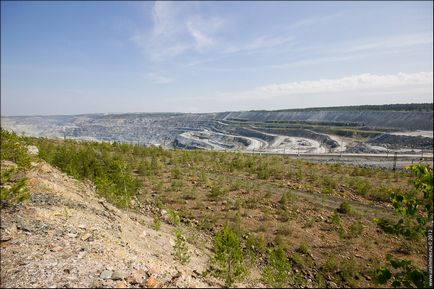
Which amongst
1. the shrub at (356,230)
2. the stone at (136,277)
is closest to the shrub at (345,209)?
the shrub at (356,230)

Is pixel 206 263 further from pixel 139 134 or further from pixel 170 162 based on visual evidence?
pixel 139 134

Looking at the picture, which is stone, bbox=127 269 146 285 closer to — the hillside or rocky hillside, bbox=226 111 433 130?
the hillside

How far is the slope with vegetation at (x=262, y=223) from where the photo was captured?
24.0 feet

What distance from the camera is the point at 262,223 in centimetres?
1212

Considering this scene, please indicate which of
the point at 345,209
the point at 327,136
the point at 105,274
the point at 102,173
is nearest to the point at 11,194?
the point at 105,274

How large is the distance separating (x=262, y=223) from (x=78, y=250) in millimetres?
8058

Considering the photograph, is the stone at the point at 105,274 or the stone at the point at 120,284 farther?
the stone at the point at 105,274

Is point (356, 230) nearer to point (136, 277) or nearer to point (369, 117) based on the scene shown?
point (136, 277)

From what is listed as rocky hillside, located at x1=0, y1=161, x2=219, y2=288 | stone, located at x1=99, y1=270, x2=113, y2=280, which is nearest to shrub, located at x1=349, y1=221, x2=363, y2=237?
rocky hillside, located at x1=0, y1=161, x2=219, y2=288

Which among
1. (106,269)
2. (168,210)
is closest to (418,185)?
(106,269)

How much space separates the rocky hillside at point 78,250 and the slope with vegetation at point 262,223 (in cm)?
17

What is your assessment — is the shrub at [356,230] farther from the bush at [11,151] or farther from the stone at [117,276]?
the bush at [11,151]

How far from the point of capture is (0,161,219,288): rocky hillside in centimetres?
469

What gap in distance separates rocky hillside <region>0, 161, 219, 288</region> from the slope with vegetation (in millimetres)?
171
